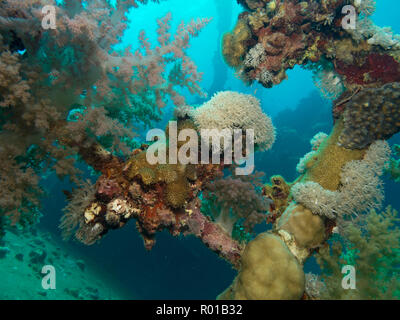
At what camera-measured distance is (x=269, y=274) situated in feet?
10.2

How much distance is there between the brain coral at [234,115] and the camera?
3.85 metres

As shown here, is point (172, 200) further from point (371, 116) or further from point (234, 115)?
point (371, 116)

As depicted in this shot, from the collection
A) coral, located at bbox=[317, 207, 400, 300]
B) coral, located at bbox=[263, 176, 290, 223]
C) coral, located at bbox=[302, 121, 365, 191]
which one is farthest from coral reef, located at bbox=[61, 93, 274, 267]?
coral, located at bbox=[317, 207, 400, 300]

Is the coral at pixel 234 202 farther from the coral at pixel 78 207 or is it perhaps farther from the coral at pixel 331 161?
the coral at pixel 78 207

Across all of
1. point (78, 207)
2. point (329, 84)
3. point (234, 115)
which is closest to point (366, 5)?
Answer: point (329, 84)

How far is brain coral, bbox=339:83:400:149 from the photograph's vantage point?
378cm

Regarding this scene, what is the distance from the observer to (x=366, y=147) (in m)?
4.08

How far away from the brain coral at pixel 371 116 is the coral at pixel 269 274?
238 centimetres

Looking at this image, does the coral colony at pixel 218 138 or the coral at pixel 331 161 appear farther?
the coral at pixel 331 161

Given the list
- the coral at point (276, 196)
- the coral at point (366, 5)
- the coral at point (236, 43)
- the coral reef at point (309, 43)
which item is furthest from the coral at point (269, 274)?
the coral at point (366, 5)

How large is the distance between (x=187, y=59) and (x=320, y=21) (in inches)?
108

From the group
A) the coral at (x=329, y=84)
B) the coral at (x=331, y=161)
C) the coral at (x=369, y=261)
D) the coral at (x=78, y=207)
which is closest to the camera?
the coral at (x=369, y=261)

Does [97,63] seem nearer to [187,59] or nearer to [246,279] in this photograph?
[187,59]

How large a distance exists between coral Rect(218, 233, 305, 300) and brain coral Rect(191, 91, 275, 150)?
6.17 feet
